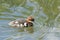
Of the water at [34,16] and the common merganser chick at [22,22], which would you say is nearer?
the water at [34,16]

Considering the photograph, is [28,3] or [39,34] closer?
[39,34]

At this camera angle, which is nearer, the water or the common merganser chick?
the water

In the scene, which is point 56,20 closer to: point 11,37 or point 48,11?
point 48,11

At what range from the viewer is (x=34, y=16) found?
944 centimetres

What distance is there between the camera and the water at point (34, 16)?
7.58m

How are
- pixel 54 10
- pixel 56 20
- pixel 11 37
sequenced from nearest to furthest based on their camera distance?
pixel 11 37, pixel 56 20, pixel 54 10

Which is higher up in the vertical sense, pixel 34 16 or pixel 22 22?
pixel 34 16

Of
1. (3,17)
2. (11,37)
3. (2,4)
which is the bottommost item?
(11,37)

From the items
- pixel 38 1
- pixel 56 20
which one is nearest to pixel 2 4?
pixel 38 1

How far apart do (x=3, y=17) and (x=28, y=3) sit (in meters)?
1.67

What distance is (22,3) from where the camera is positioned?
427 inches

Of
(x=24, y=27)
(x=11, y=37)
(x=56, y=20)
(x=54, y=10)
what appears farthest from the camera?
(x=54, y=10)

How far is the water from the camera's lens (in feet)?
24.9

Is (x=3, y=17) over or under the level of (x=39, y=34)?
over
